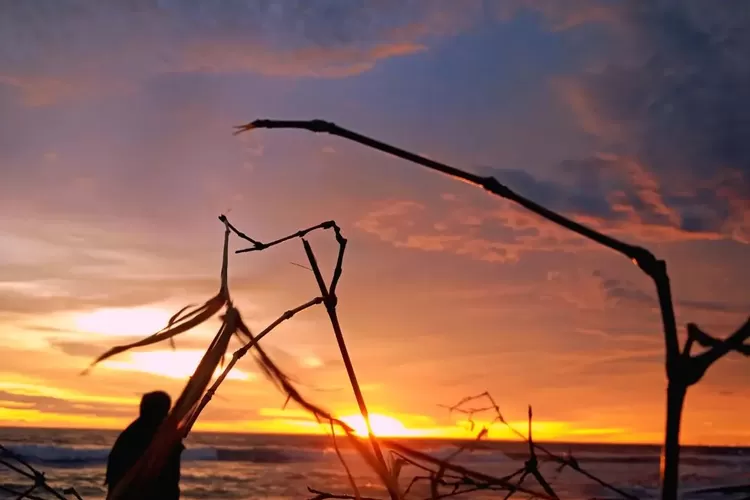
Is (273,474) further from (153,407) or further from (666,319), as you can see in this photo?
(666,319)

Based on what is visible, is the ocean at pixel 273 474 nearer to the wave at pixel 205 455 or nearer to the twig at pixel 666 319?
the wave at pixel 205 455

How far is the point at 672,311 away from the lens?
0.46 m

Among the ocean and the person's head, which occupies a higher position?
the person's head

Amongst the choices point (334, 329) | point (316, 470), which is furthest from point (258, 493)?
point (334, 329)

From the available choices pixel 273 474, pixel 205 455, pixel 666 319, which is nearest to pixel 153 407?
pixel 666 319

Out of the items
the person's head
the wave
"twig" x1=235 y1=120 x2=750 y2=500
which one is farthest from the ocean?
"twig" x1=235 y1=120 x2=750 y2=500

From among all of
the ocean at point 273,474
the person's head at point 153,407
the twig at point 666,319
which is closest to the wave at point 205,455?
the ocean at point 273,474

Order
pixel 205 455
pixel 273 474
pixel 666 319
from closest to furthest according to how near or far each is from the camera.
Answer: pixel 666 319, pixel 273 474, pixel 205 455

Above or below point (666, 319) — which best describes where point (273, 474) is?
below

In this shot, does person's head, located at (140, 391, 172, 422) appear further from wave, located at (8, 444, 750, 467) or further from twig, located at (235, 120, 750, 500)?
wave, located at (8, 444, 750, 467)

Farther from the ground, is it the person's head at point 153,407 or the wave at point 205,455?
the person's head at point 153,407

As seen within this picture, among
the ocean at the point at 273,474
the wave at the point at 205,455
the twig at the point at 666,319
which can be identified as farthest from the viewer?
the wave at the point at 205,455

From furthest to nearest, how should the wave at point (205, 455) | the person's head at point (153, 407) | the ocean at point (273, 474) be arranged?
the wave at point (205, 455) → the ocean at point (273, 474) → the person's head at point (153, 407)

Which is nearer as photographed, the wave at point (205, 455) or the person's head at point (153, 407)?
the person's head at point (153, 407)
